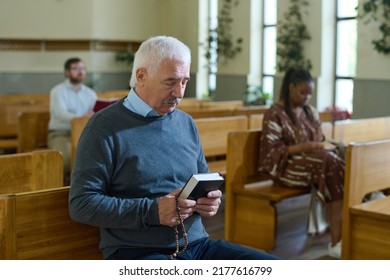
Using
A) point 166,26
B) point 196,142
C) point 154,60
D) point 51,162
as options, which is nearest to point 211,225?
point 51,162

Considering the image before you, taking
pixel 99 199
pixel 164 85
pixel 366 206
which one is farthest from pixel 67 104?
pixel 99 199

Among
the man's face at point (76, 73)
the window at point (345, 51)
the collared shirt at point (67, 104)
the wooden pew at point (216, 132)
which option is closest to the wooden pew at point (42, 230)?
the wooden pew at point (216, 132)

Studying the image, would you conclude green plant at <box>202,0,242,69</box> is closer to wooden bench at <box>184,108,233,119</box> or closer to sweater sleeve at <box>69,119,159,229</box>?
wooden bench at <box>184,108,233,119</box>

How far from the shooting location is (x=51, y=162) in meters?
3.09

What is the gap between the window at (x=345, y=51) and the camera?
8.92 m

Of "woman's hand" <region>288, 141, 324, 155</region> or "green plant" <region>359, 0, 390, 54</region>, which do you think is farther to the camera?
"green plant" <region>359, 0, 390, 54</region>

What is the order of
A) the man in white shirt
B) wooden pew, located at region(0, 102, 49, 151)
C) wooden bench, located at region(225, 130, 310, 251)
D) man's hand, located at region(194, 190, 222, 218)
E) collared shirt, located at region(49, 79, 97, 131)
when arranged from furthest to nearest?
wooden pew, located at region(0, 102, 49, 151) → collared shirt, located at region(49, 79, 97, 131) → the man in white shirt → wooden bench, located at region(225, 130, 310, 251) → man's hand, located at region(194, 190, 222, 218)

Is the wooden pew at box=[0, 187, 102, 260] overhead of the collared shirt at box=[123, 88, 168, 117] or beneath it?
beneath

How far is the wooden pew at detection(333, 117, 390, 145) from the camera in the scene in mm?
5227

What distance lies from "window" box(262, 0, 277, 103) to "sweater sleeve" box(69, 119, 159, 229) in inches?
327

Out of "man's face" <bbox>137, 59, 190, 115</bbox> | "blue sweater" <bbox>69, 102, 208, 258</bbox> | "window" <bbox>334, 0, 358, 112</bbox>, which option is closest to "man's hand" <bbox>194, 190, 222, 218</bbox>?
"blue sweater" <bbox>69, 102, 208, 258</bbox>

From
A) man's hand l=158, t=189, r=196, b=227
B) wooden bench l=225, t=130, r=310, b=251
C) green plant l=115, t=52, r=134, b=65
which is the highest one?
green plant l=115, t=52, r=134, b=65

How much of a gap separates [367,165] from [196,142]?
157 centimetres

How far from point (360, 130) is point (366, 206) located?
2.19 meters
